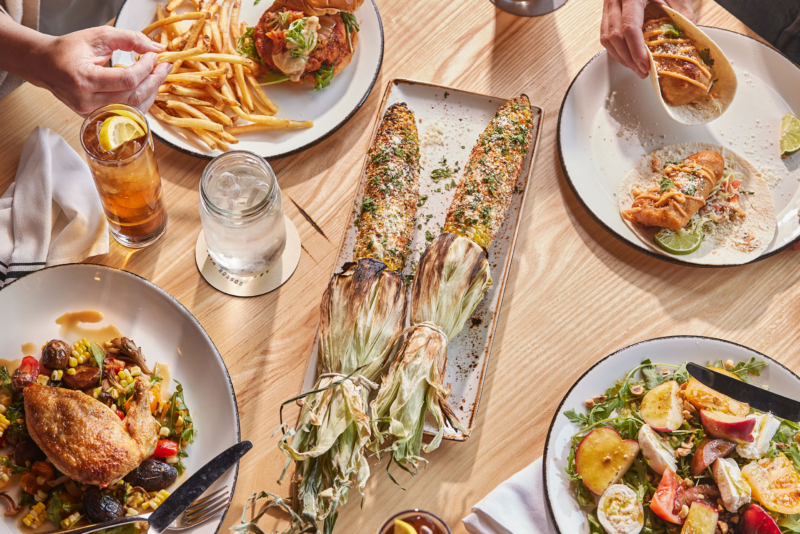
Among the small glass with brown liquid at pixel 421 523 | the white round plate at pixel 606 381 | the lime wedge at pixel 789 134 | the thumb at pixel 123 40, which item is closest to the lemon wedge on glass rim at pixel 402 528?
the small glass with brown liquid at pixel 421 523

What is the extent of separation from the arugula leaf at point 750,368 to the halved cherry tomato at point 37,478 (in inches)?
83.4

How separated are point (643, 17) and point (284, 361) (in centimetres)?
190

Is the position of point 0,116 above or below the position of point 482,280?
above

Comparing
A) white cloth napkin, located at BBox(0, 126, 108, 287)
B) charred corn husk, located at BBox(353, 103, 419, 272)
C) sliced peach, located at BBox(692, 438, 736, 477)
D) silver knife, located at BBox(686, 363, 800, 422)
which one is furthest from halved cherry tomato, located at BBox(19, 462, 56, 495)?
silver knife, located at BBox(686, 363, 800, 422)

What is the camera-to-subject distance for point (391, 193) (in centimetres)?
201

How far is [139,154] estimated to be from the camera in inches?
66.8

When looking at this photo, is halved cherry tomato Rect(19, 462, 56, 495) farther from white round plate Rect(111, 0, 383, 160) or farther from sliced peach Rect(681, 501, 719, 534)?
sliced peach Rect(681, 501, 719, 534)

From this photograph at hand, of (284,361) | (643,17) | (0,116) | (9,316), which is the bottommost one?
(284,361)

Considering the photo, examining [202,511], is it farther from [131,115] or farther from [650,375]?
[650,375]

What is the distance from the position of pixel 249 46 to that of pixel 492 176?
1078 mm

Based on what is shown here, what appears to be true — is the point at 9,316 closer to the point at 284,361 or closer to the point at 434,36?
the point at 284,361

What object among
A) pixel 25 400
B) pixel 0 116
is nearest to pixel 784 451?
pixel 25 400

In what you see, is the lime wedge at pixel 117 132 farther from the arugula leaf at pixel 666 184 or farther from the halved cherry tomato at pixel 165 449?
the arugula leaf at pixel 666 184

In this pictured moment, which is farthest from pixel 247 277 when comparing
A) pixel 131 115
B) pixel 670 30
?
pixel 670 30
